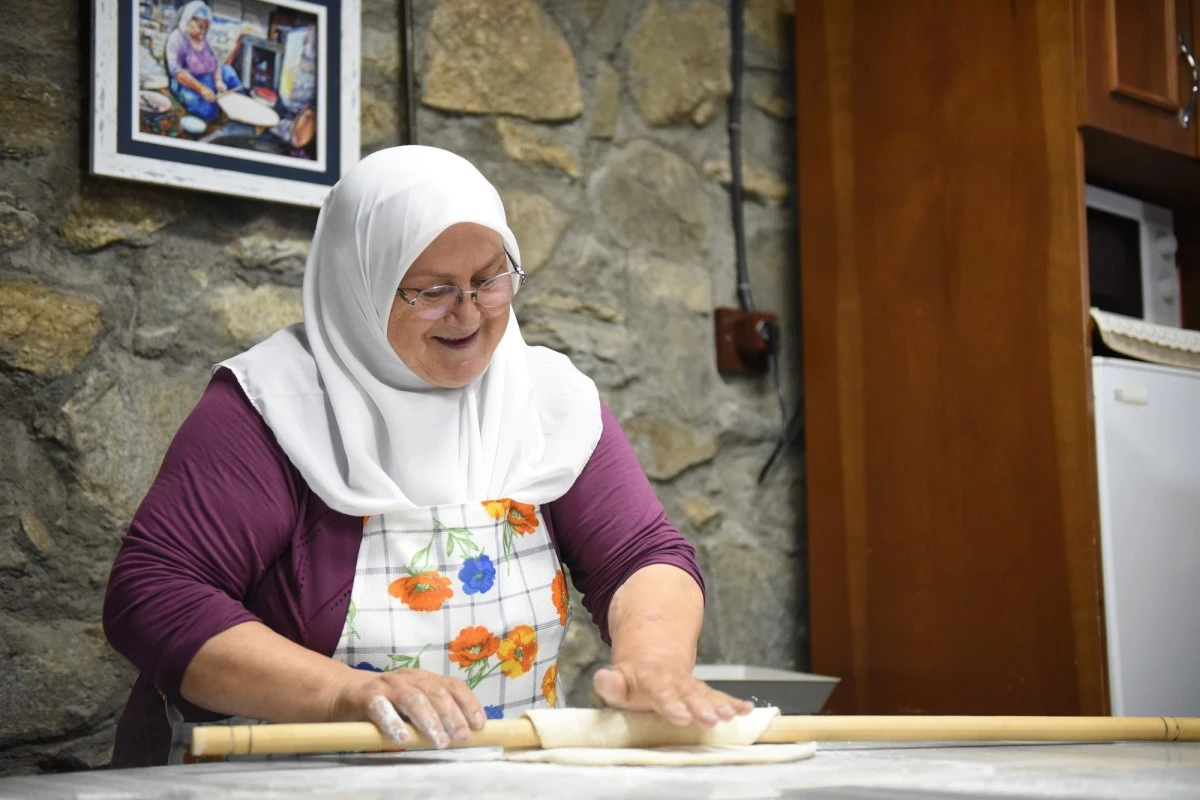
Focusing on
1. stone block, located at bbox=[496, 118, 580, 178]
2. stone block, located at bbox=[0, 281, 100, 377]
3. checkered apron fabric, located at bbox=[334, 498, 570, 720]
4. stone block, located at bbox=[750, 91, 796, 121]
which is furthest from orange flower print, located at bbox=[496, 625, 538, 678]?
stone block, located at bbox=[750, 91, 796, 121]

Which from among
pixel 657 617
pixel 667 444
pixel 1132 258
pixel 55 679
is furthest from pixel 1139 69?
pixel 55 679

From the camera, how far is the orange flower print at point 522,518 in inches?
60.1

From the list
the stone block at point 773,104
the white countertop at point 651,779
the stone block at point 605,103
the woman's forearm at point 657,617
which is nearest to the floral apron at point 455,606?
the woman's forearm at point 657,617

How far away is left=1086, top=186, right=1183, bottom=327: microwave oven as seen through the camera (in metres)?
2.41

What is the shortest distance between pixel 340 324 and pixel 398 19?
0.83 metres

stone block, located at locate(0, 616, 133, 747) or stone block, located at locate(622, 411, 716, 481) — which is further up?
stone block, located at locate(622, 411, 716, 481)

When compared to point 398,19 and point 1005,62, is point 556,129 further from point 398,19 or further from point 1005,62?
point 1005,62

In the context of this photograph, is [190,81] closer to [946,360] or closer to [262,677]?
[262,677]

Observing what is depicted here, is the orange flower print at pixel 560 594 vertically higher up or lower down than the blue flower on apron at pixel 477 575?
lower down

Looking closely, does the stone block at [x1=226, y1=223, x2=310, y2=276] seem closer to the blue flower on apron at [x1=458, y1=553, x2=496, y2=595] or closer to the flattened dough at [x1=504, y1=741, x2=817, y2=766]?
the blue flower on apron at [x1=458, y1=553, x2=496, y2=595]

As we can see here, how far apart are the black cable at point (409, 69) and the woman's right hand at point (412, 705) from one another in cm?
117

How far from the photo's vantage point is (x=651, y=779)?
1066 millimetres

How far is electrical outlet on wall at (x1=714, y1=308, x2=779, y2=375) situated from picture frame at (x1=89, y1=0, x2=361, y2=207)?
81 cm

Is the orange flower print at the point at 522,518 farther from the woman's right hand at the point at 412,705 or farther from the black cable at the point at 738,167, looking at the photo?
the black cable at the point at 738,167
